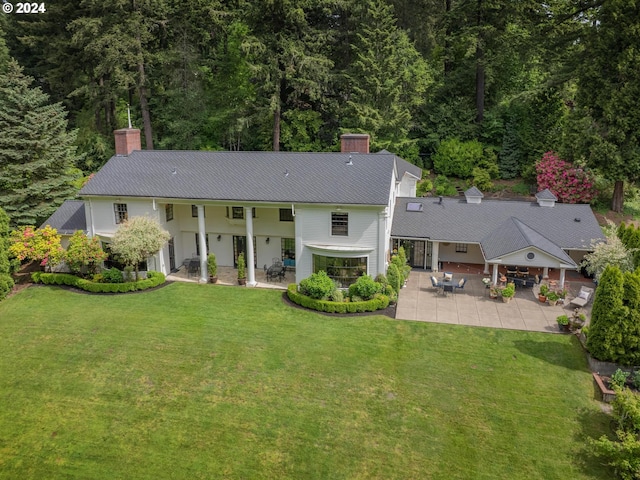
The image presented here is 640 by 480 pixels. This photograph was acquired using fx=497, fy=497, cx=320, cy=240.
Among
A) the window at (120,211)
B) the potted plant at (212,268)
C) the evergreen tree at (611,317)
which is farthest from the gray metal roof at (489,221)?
the window at (120,211)

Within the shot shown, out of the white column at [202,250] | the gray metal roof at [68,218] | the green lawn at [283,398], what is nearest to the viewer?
the green lawn at [283,398]

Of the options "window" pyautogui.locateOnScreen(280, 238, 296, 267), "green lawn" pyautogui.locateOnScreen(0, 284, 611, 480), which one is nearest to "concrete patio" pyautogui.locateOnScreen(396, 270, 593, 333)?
"green lawn" pyautogui.locateOnScreen(0, 284, 611, 480)

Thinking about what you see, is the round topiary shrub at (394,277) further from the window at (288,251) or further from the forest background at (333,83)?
the forest background at (333,83)

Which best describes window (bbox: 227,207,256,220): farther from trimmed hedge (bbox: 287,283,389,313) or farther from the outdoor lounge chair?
the outdoor lounge chair

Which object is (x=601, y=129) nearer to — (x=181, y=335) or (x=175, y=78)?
(x=181, y=335)

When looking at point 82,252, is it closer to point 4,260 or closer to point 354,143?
point 4,260

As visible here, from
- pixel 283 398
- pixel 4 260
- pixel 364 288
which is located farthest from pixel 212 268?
pixel 283 398
